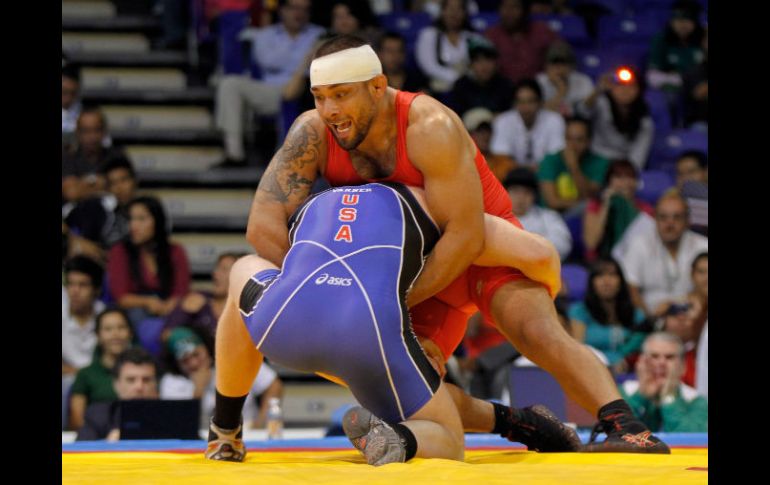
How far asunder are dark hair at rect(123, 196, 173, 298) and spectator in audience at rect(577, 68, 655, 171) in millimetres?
2832

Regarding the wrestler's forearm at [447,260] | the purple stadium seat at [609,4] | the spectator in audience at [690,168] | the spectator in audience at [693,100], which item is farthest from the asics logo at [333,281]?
the purple stadium seat at [609,4]

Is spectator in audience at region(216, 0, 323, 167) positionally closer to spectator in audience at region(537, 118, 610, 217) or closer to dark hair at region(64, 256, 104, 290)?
dark hair at region(64, 256, 104, 290)

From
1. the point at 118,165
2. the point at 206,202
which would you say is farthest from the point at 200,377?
the point at 206,202

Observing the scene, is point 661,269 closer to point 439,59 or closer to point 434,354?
point 439,59

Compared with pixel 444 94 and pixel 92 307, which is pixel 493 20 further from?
pixel 92 307

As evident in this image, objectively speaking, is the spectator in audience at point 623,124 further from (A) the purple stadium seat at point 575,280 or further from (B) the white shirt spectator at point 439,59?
(A) the purple stadium seat at point 575,280

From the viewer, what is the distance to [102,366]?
657 cm

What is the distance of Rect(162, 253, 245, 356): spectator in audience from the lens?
6.94m

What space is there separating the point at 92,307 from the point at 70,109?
5.22 feet

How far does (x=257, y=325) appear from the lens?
11.4ft

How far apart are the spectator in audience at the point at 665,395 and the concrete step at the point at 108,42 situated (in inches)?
185

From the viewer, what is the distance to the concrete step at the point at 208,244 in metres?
8.27

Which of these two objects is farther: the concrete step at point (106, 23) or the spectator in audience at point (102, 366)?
the concrete step at point (106, 23)
